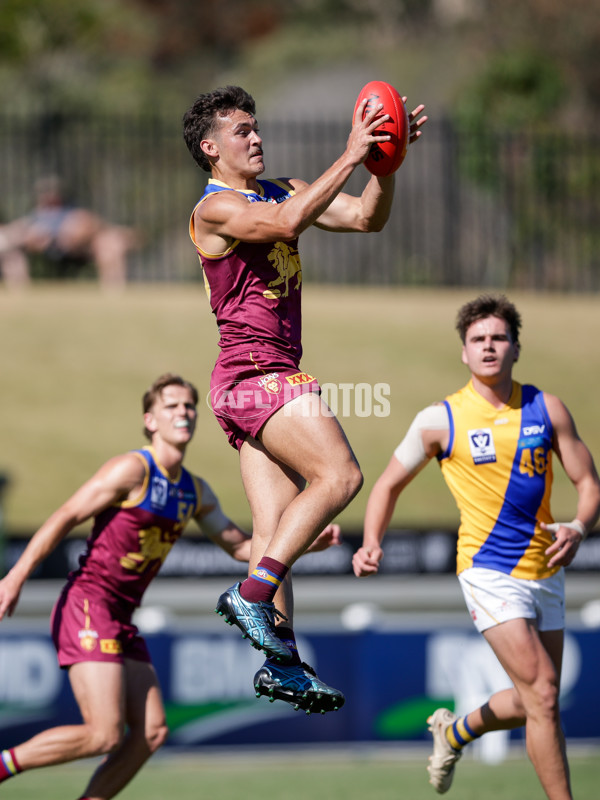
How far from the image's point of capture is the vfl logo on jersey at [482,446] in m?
5.64

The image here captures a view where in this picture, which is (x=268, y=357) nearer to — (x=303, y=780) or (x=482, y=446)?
(x=482, y=446)

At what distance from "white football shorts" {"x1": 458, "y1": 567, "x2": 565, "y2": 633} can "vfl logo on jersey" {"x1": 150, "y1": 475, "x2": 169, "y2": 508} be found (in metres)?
1.72

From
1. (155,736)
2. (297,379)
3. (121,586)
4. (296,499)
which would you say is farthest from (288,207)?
(155,736)

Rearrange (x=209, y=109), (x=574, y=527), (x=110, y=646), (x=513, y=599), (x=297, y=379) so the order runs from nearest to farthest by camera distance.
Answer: (x=297, y=379)
(x=209, y=109)
(x=574, y=527)
(x=513, y=599)
(x=110, y=646)

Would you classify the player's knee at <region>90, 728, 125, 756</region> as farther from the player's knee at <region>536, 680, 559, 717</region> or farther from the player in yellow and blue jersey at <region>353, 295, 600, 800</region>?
the player's knee at <region>536, 680, 559, 717</region>

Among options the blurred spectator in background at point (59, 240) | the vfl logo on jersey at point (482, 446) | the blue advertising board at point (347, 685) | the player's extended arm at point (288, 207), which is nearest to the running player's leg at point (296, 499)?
the player's extended arm at point (288, 207)

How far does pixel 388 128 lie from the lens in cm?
471

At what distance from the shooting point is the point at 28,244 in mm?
18828

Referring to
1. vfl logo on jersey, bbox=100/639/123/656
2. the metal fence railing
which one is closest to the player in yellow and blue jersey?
vfl logo on jersey, bbox=100/639/123/656

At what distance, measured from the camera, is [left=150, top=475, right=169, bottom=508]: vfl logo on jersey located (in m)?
6.23

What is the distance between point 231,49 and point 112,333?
78.8 ft

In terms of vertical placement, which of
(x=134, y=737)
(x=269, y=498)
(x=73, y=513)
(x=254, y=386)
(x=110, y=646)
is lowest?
(x=134, y=737)

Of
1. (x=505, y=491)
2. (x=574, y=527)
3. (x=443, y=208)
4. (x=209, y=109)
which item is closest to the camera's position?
(x=209, y=109)

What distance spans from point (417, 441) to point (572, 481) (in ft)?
2.55
